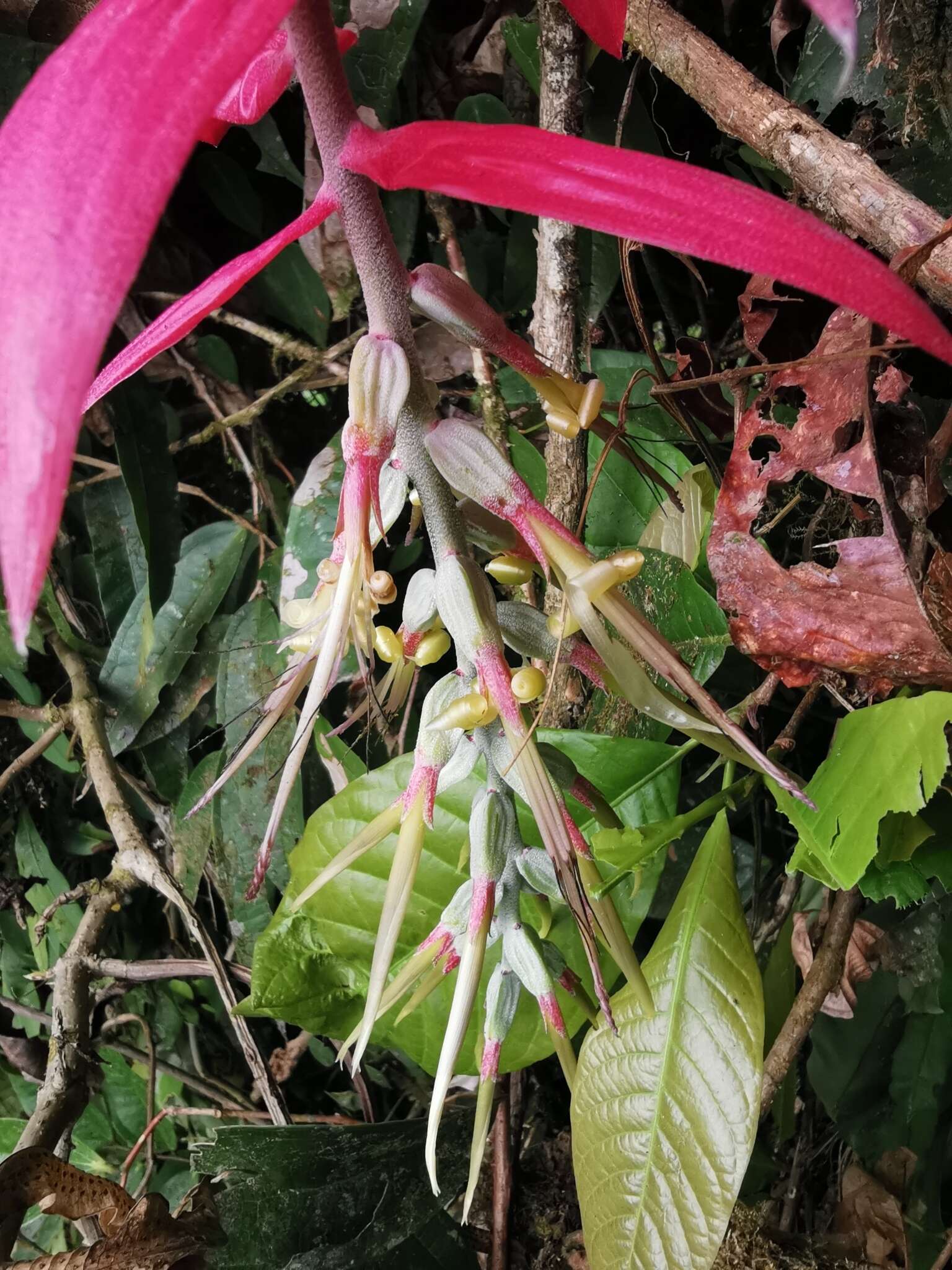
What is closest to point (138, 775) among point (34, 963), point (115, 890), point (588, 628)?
point (115, 890)

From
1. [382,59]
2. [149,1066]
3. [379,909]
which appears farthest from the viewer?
[149,1066]

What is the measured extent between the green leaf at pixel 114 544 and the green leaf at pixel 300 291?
260 mm

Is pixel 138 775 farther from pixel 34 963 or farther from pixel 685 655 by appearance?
pixel 685 655

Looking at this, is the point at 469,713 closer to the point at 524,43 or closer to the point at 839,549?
the point at 839,549

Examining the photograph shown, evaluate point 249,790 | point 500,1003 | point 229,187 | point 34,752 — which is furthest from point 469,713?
point 34,752

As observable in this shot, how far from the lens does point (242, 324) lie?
2.76 feet

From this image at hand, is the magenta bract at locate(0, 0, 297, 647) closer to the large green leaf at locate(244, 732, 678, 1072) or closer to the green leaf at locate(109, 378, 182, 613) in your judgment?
the large green leaf at locate(244, 732, 678, 1072)

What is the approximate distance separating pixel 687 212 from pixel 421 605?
17 cm

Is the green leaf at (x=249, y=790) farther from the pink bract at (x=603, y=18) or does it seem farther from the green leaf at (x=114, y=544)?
the pink bract at (x=603, y=18)


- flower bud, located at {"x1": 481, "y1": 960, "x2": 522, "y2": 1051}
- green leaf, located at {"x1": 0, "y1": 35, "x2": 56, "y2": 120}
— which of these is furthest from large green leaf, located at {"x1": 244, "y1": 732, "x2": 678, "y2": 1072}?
green leaf, located at {"x1": 0, "y1": 35, "x2": 56, "y2": 120}

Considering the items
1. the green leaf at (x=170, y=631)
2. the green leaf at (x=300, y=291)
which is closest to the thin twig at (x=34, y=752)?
the green leaf at (x=170, y=631)

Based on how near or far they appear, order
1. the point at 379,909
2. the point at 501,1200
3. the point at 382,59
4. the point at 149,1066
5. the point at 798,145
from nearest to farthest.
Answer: the point at 798,145 < the point at 379,909 < the point at 382,59 < the point at 501,1200 < the point at 149,1066

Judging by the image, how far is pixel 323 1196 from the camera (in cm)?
67

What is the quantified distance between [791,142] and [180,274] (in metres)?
0.62
